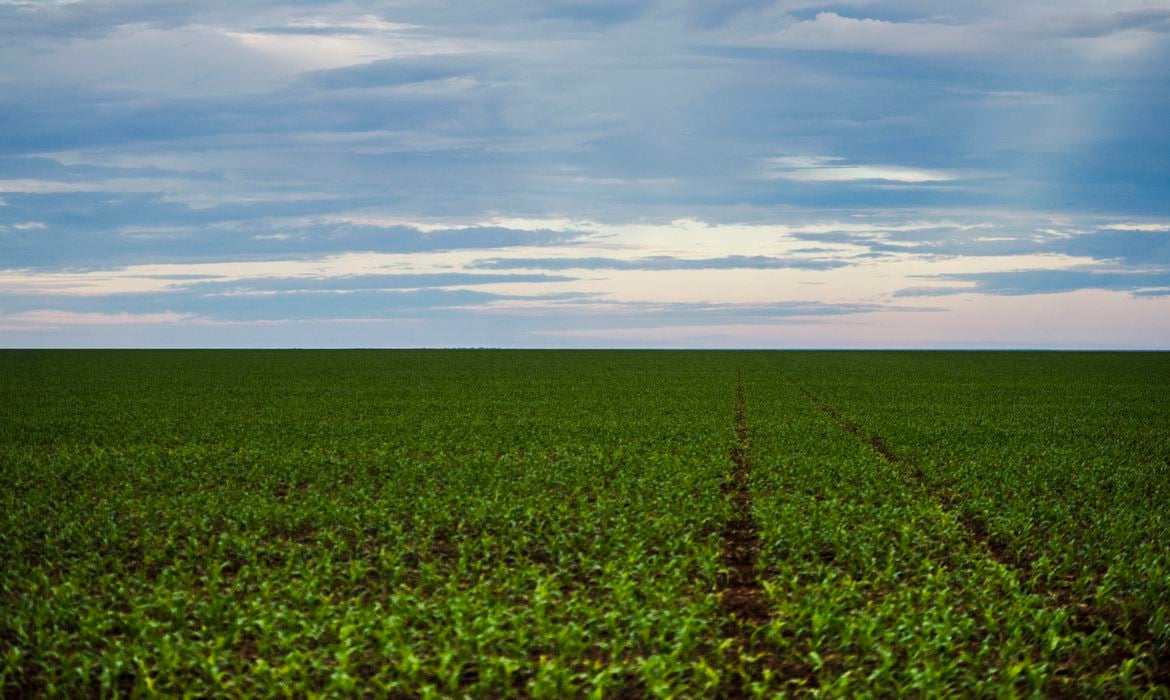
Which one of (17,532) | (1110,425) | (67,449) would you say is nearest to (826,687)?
(17,532)

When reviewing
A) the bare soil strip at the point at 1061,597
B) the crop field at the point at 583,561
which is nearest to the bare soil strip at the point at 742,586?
the crop field at the point at 583,561

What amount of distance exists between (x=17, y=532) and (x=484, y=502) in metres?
7.41

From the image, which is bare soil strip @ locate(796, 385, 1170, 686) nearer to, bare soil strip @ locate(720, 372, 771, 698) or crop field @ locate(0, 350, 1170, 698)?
crop field @ locate(0, 350, 1170, 698)

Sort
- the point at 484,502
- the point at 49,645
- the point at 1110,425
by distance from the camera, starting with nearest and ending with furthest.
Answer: the point at 49,645 → the point at 484,502 → the point at 1110,425

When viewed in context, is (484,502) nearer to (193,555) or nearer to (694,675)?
(193,555)

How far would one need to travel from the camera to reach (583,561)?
12.9m

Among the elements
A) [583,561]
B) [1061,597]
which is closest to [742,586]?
[583,561]

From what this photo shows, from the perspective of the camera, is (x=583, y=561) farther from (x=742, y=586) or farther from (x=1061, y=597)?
(x=1061, y=597)

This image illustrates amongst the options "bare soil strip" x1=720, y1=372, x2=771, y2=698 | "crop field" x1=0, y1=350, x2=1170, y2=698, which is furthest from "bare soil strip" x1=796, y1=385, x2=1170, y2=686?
"bare soil strip" x1=720, y1=372, x2=771, y2=698

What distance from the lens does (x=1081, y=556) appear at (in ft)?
45.5

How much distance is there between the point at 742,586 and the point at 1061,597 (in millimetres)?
3964

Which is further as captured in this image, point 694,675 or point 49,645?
point 49,645

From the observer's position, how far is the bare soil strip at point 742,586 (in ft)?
31.2

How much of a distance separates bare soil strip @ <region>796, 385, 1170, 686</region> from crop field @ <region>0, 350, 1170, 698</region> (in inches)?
2.3
